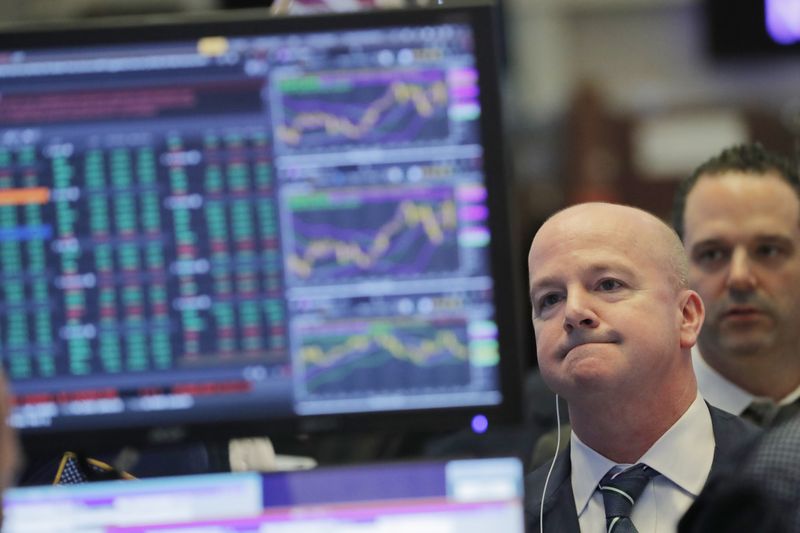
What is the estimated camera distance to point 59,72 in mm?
1620

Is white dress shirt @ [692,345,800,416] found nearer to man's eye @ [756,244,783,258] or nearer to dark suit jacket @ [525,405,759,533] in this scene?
man's eye @ [756,244,783,258]

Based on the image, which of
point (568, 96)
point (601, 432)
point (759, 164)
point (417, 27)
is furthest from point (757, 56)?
point (417, 27)

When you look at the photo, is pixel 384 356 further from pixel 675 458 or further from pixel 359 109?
pixel 675 458

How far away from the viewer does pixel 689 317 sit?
7.32 feet

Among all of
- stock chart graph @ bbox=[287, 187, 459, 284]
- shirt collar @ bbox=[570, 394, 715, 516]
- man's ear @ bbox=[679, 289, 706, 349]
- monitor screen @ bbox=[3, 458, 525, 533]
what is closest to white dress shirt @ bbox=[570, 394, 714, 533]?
shirt collar @ bbox=[570, 394, 715, 516]

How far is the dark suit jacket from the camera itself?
2037 millimetres

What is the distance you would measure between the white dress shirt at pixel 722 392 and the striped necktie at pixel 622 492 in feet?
2.52

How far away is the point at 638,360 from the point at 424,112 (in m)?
0.68

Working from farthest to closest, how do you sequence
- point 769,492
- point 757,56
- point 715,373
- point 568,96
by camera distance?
point 568,96
point 757,56
point 715,373
point 769,492

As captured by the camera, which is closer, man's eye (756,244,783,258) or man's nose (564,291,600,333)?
man's nose (564,291,600,333)

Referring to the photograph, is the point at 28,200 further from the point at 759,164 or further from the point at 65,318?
the point at 759,164

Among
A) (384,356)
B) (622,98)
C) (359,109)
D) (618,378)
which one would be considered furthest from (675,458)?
(622,98)

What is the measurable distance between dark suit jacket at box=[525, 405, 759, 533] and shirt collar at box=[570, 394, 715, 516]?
13 millimetres

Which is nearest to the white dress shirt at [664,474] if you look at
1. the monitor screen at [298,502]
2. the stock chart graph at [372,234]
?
the monitor screen at [298,502]
